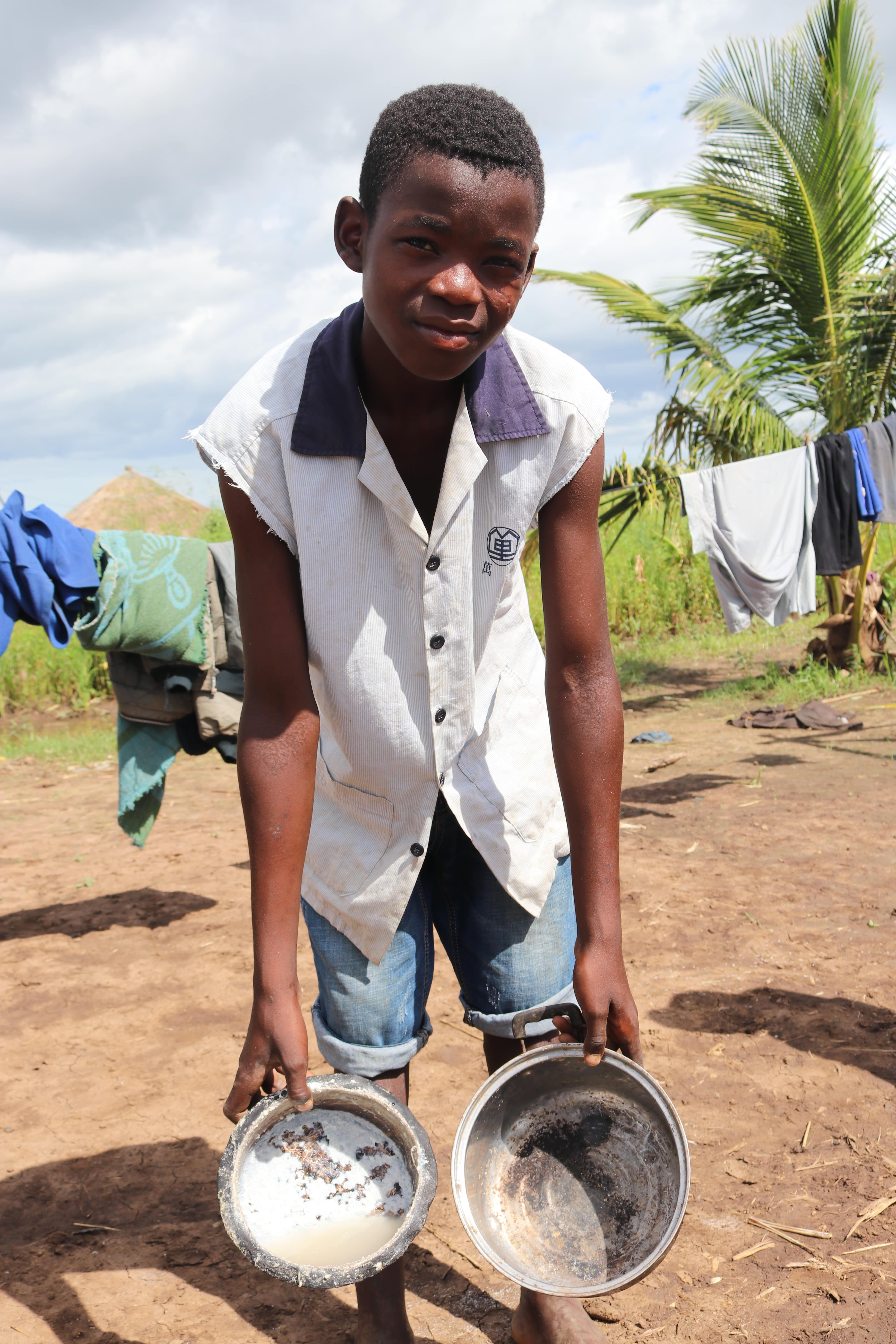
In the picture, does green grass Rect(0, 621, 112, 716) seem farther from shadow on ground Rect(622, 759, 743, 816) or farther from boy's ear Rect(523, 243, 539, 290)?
boy's ear Rect(523, 243, 539, 290)

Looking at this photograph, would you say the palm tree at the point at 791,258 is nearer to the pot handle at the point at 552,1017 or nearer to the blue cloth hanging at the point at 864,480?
the blue cloth hanging at the point at 864,480

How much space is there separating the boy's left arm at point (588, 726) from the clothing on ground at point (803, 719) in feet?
18.1

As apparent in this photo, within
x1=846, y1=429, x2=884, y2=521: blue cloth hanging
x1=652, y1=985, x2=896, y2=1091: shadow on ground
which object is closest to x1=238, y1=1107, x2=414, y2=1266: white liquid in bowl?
x1=652, y1=985, x2=896, y2=1091: shadow on ground

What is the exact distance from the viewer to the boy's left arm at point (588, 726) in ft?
5.08

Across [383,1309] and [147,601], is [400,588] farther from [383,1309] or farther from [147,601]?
[147,601]

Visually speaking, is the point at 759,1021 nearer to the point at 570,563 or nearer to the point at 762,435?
the point at 570,563

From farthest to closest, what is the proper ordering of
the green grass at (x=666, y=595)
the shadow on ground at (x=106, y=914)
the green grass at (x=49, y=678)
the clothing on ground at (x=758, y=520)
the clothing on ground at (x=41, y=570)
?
the green grass at (x=666, y=595), the green grass at (x=49, y=678), the clothing on ground at (x=758, y=520), the shadow on ground at (x=106, y=914), the clothing on ground at (x=41, y=570)

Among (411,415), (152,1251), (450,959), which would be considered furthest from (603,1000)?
(152,1251)

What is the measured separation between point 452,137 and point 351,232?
21cm

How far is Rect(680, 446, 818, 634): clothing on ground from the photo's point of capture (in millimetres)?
6980

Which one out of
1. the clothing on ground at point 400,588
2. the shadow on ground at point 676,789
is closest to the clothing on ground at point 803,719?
the shadow on ground at point 676,789

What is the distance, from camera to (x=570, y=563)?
1.56 metres

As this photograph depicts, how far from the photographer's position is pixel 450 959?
5.64 feet

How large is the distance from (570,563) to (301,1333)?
146 centimetres
